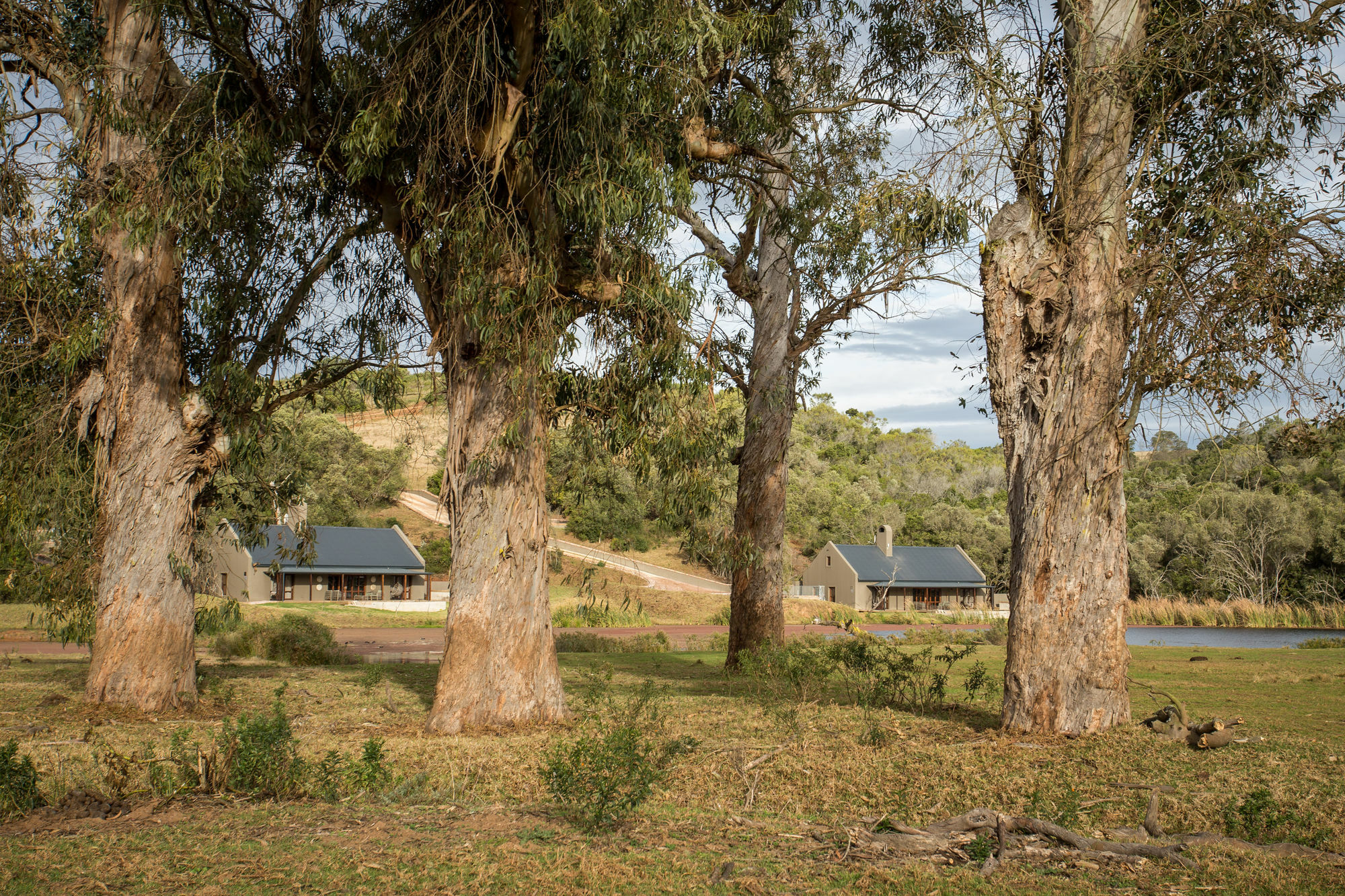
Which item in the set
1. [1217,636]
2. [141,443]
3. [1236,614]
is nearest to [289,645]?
[141,443]

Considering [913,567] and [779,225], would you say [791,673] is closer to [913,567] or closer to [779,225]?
[779,225]

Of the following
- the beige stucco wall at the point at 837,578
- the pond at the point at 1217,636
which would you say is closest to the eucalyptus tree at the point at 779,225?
the pond at the point at 1217,636

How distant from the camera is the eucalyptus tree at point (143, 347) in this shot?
10.1m

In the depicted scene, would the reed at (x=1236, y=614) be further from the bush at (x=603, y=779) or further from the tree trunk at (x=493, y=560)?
the bush at (x=603, y=779)

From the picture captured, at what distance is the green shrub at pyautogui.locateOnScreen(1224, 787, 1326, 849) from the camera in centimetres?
503

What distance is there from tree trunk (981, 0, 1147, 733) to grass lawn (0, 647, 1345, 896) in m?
0.61

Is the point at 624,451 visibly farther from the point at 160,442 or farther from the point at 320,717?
the point at 160,442

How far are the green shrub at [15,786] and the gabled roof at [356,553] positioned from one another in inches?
1430

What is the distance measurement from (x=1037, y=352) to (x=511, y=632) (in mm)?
5507

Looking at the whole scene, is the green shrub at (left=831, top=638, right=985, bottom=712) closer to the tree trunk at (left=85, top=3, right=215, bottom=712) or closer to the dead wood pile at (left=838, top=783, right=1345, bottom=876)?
the dead wood pile at (left=838, top=783, right=1345, bottom=876)

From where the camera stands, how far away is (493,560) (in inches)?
349

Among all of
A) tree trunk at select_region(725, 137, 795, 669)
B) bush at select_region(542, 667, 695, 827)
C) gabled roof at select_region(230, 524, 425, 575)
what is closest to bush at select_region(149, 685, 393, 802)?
bush at select_region(542, 667, 695, 827)

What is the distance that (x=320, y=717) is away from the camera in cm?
1007

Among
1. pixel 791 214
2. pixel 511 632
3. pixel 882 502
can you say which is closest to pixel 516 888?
pixel 511 632
